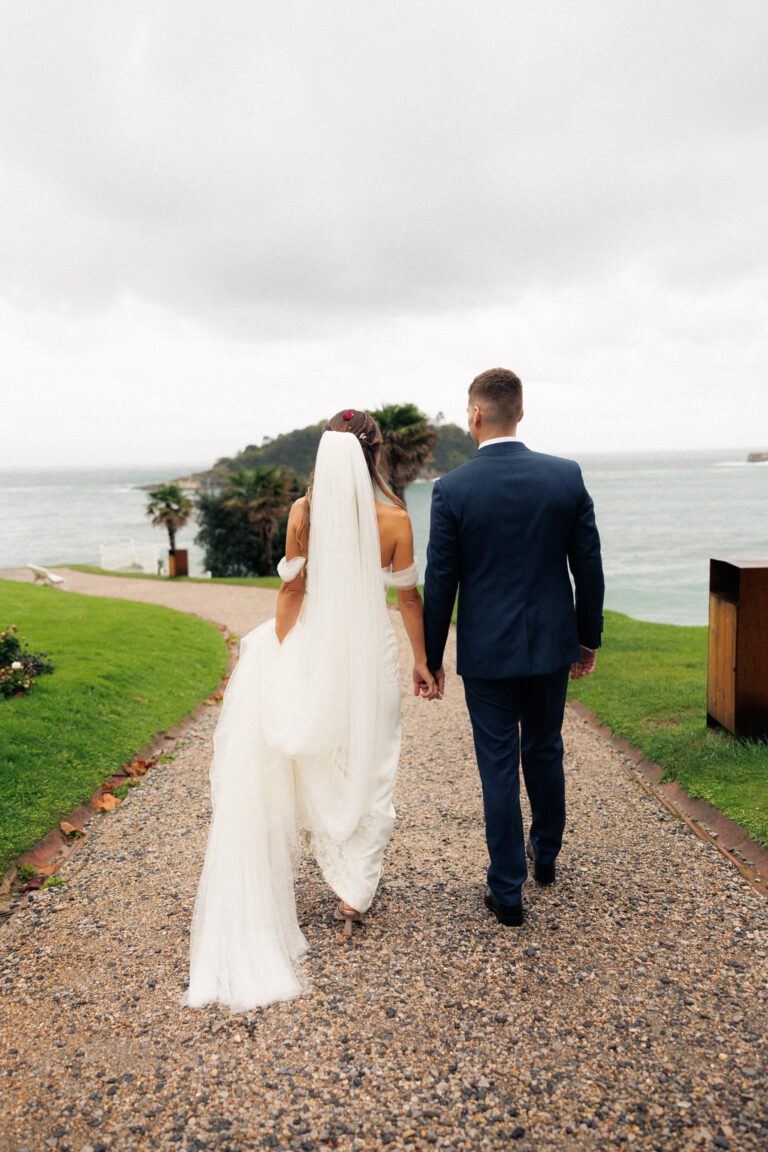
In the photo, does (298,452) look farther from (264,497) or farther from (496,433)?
(496,433)

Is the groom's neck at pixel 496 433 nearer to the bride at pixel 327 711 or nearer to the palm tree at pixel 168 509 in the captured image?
the bride at pixel 327 711

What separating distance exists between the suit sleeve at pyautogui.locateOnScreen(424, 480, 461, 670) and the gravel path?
1385 mm

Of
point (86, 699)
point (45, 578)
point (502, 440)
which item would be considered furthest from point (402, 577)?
point (45, 578)

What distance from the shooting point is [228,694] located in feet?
12.5

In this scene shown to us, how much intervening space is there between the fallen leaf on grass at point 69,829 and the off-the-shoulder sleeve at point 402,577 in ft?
9.63

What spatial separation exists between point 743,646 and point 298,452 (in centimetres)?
11523

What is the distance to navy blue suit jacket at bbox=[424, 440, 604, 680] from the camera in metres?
3.48

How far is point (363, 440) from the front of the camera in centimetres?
365

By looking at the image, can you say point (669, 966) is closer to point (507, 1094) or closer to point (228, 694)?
point (507, 1094)

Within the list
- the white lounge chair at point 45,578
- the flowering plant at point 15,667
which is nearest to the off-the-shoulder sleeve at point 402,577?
the flowering plant at point 15,667

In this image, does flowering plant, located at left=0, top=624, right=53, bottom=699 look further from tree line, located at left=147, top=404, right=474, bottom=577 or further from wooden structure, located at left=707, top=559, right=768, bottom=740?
tree line, located at left=147, top=404, right=474, bottom=577

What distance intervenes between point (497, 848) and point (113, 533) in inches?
3963

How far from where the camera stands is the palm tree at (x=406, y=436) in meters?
33.2

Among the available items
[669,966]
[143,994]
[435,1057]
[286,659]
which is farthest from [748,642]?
[143,994]
